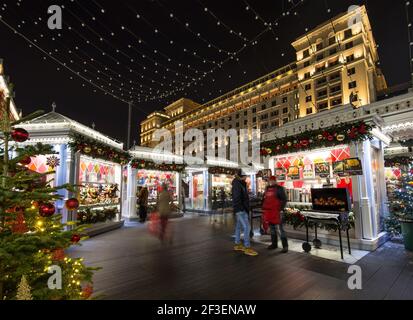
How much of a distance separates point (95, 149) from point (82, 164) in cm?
104

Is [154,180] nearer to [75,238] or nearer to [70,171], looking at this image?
[70,171]

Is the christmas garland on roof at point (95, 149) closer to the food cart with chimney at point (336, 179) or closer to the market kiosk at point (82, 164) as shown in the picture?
the market kiosk at point (82, 164)

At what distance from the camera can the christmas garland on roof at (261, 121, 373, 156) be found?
617cm

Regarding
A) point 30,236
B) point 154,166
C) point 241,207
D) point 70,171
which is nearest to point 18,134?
point 30,236

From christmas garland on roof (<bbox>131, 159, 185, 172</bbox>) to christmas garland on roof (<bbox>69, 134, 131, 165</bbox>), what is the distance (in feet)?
4.00

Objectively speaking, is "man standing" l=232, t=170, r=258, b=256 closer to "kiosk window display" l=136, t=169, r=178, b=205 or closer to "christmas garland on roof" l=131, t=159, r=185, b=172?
"christmas garland on roof" l=131, t=159, r=185, b=172

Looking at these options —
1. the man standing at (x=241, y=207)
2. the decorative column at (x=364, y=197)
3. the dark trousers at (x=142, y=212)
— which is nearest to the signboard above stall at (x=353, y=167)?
the decorative column at (x=364, y=197)

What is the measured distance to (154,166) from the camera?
A: 486 inches

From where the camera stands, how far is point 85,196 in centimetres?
870

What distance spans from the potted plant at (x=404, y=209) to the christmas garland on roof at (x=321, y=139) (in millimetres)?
1584

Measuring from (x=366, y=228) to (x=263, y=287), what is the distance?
13.1ft

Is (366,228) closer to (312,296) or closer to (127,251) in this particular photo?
(312,296)

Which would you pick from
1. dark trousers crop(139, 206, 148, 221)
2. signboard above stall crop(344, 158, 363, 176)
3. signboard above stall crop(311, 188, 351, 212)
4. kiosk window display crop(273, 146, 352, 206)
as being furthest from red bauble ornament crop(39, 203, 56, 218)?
dark trousers crop(139, 206, 148, 221)
